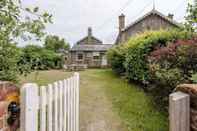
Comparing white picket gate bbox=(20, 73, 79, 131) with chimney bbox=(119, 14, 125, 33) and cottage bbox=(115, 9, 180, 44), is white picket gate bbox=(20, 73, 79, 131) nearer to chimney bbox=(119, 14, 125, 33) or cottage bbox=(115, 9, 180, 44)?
cottage bbox=(115, 9, 180, 44)

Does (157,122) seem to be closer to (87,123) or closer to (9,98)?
(87,123)

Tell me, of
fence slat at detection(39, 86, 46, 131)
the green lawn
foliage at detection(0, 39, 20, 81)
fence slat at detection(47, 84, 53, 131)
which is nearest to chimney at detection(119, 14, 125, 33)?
the green lawn

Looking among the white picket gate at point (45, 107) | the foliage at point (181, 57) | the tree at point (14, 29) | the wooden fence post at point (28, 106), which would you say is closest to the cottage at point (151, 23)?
the foliage at point (181, 57)

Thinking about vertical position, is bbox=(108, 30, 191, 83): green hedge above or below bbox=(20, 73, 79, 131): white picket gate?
above

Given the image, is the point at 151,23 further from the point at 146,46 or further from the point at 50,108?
the point at 50,108

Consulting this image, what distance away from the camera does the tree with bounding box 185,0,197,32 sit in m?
8.46

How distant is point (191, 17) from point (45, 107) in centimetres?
771

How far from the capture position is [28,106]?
2.16 meters

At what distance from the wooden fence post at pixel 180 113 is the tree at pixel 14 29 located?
2548 mm

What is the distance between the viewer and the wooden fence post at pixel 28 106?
84.6 inches

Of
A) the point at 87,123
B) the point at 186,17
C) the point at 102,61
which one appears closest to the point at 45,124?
the point at 87,123

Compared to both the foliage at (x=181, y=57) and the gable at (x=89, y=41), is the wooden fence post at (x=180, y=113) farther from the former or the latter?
the gable at (x=89, y=41)

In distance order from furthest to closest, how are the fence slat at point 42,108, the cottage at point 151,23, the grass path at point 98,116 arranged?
the cottage at point 151,23, the grass path at point 98,116, the fence slat at point 42,108

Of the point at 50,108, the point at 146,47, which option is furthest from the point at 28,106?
the point at 146,47
